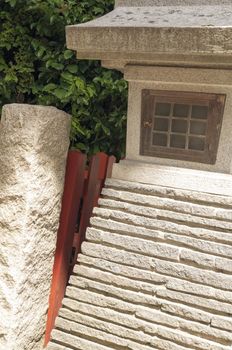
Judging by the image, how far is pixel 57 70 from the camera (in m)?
4.27

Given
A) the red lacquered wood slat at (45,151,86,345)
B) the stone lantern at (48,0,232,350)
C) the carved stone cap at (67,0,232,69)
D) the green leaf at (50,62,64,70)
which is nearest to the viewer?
the carved stone cap at (67,0,232,69)

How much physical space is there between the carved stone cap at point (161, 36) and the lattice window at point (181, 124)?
0.26 meters

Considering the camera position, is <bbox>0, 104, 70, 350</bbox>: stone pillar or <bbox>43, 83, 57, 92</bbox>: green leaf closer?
<bbox>0, 104, 70, 350</bbox>: stone pillar

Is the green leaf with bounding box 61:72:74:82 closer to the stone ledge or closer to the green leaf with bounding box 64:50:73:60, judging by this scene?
the green leaf with bounding box 64:50:73:60

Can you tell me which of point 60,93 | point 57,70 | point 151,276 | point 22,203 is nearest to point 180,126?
point 151,276

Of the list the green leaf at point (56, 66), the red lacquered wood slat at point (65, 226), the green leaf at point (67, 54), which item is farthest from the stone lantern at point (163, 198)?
the green leaf at point (56, 66)

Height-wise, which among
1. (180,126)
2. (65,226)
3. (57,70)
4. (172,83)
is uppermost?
(57,70)

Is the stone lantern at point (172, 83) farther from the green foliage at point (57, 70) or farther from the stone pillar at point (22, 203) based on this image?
the green foliage at point (57, 70)

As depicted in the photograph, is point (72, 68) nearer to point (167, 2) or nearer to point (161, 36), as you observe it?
point (167, 2)

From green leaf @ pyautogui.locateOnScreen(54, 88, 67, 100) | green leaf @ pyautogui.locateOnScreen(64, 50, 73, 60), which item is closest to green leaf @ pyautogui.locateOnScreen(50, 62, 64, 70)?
green leaf @ pyautogui.locateOnScreen(64, 50, 73, 60)

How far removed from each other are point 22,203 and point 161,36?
4.64 feet

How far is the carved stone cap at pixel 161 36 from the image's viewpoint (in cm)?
242

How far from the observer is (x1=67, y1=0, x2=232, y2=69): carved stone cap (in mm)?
2420

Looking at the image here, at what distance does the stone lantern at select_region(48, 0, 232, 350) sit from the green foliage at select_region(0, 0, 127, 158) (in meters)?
1.13
